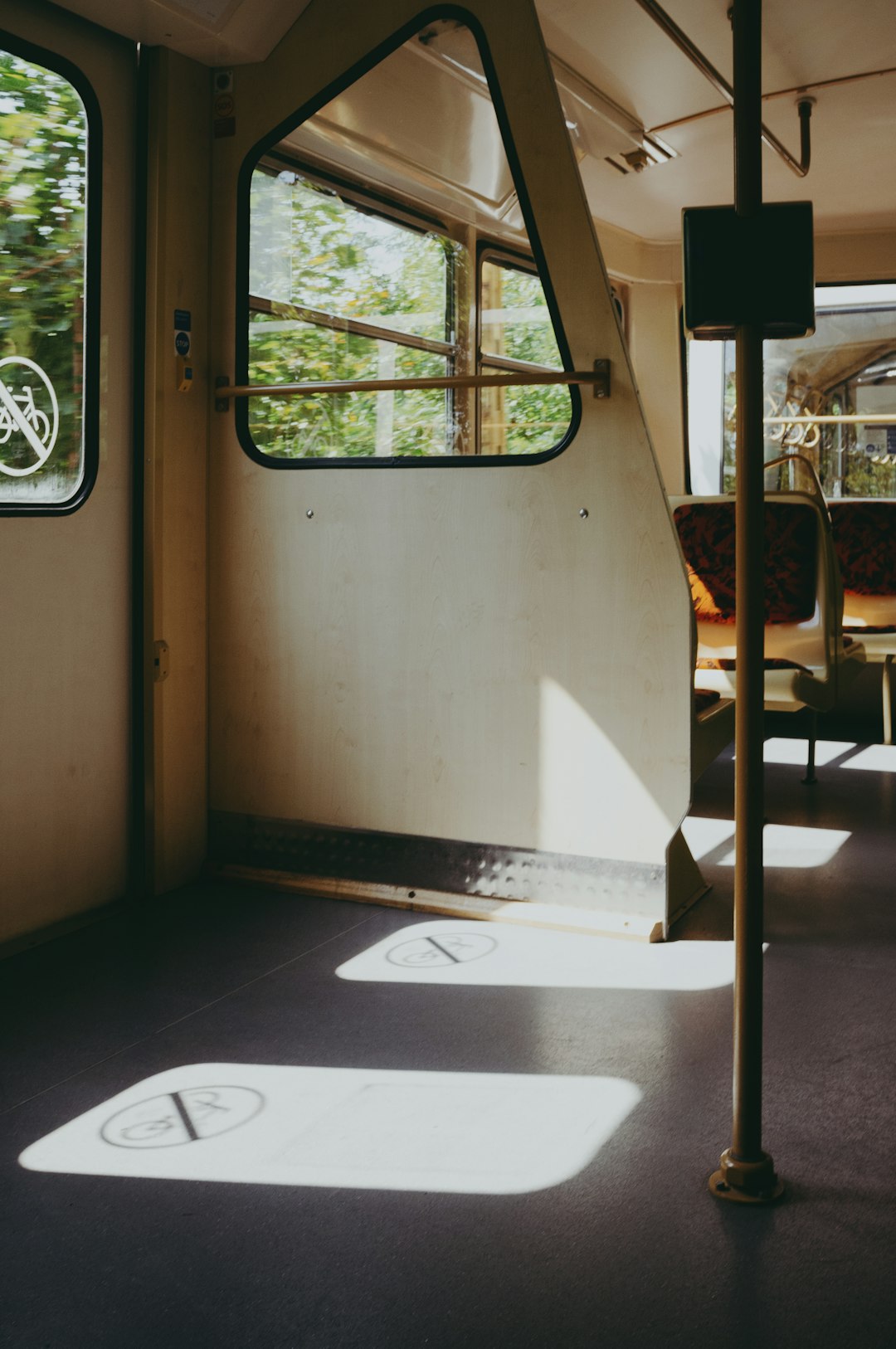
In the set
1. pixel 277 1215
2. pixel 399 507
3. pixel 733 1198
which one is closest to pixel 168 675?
pixel 399 507

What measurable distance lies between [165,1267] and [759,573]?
1.29m

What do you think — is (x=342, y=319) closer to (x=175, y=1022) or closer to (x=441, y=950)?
(x=441, y=950)

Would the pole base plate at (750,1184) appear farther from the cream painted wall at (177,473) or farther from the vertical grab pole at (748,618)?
the cream painted wall at (177,473)

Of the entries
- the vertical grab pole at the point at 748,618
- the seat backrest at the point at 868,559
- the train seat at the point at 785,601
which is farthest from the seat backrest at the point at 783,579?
the vertical grab pole at the point at 748,618

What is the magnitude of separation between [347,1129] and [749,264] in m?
1.53

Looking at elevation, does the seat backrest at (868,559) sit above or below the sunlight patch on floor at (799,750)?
above

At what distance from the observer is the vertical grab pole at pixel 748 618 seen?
5.58ft

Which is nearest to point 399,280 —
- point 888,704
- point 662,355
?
point 888,704

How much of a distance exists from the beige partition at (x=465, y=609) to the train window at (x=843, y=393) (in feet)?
11.6

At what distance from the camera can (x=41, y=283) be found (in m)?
2.95

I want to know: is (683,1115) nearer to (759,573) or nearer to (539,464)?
(759,573)

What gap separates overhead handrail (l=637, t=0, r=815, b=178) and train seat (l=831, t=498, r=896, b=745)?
1650 millimetres

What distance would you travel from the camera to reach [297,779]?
139 inches

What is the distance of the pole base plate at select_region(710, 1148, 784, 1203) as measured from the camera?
6.02 feet
